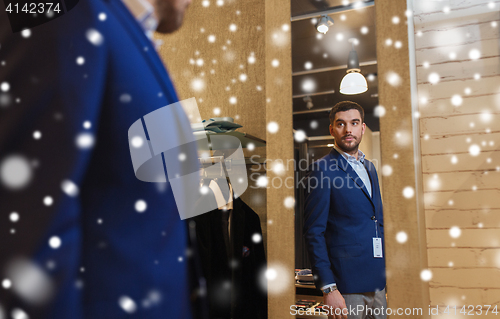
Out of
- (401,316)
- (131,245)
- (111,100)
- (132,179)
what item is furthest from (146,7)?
(401,316)

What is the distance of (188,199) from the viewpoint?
3.05ft

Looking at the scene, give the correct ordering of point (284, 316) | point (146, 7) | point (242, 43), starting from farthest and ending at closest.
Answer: point (242, 43)
point (284, 316)
point (146, 7)

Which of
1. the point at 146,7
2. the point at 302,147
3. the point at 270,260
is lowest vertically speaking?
the point at 270,260

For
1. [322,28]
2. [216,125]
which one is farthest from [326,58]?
[216,125]

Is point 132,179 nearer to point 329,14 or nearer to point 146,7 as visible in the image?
point 146,7

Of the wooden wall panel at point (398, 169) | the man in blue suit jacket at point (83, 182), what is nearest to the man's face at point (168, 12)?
the man in blue suit jacket at point (83, 182)

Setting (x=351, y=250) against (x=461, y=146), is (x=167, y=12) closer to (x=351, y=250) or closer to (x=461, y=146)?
(x=351, y=250)

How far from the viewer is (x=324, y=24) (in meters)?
1.29

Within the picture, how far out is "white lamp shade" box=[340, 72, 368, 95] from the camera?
47.8 inches

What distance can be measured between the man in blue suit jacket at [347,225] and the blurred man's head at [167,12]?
606mm

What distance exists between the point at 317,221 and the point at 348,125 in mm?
356

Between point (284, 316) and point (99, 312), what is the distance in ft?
2.46

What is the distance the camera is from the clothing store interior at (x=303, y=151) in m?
1.15

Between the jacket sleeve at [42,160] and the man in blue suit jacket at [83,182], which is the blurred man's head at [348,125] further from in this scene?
the jacket sleeve at [42,160]
